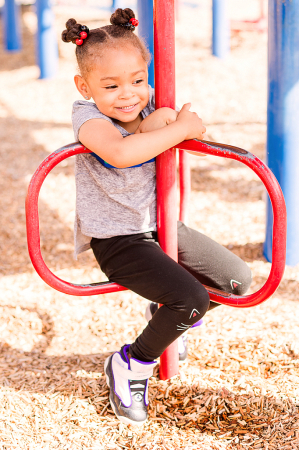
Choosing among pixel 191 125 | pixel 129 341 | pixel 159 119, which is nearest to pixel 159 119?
pixel 159 119

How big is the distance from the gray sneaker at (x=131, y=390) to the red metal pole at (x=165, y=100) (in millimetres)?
429

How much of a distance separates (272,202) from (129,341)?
1144 mm

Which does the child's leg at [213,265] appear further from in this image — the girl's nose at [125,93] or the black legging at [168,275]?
the girl's nose at [125,93]

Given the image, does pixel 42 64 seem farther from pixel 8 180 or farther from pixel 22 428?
pixel 22 428

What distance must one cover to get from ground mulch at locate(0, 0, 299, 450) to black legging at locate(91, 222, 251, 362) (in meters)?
0.32

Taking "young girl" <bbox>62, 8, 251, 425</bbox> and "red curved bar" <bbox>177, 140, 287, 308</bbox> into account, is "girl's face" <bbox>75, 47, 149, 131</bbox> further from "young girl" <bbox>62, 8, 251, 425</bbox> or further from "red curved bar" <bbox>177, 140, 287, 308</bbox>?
"red curved bar" <bbox>177, 140, 287, 308</bbox>

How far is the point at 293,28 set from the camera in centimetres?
260

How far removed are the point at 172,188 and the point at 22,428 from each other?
3.41 feet

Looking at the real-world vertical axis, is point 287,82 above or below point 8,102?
above

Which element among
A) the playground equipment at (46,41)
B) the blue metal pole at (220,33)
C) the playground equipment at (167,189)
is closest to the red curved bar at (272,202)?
the playground equipment at (167,189)

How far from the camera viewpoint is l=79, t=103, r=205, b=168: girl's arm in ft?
5.29

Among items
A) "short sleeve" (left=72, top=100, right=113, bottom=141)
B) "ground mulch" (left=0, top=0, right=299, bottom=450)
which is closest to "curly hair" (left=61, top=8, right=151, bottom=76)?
"short sleeve" (left=72, top=100, right=113, bottom=141)

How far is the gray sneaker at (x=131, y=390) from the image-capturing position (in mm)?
1924

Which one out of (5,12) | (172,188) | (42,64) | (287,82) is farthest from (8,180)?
(5,12)
